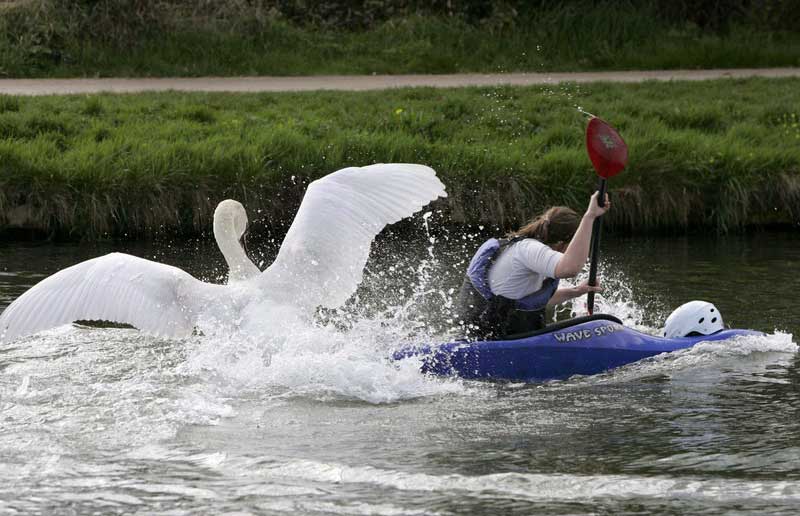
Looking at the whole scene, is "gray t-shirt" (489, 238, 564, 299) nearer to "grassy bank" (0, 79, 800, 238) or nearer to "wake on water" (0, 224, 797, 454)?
"wake on water" (0, 224, 797, 454)

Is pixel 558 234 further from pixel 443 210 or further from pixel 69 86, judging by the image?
pixel 69 86

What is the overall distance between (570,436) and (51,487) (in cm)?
249

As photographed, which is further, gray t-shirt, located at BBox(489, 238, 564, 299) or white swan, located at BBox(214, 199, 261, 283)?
white swan, located at BBox(214, 199, 261, 283)

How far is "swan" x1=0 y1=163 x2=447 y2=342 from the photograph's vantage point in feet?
24.8

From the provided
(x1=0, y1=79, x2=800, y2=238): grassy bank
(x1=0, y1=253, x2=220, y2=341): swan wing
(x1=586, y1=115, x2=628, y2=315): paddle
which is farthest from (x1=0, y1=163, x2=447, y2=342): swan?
(x1=0, y1=79, x2=800, y2=238): grassy bank

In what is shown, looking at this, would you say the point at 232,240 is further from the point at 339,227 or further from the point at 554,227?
the point at 554,227

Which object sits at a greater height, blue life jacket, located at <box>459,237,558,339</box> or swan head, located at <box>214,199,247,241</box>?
swan head, located at <box>214,199,247,241</box>

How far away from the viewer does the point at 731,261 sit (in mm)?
11078

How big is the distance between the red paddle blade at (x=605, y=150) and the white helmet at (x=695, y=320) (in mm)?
971

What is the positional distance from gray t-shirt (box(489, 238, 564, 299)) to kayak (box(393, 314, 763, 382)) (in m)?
0.28

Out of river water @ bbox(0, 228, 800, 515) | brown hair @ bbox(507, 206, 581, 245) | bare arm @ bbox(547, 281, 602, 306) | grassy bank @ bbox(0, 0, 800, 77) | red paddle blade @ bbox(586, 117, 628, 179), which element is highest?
grassy bank @ bbox(0, 0, 800, 77)

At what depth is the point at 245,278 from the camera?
8.00 meters

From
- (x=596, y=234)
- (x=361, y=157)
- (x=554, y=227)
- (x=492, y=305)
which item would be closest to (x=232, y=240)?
(x=492, y=305)

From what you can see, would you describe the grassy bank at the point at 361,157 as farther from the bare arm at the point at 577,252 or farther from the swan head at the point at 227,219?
the bare arm at the point at 577,252
